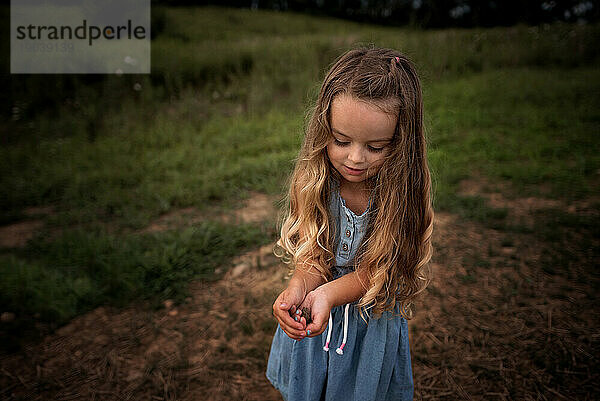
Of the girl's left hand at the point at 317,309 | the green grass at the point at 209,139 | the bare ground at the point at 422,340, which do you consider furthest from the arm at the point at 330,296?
the bare ground at the point at 422,340

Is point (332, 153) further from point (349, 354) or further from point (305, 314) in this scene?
point (349, 354)

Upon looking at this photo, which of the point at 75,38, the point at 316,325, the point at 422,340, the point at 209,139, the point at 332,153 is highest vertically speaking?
the point at 75,38

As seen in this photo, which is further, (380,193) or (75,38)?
(75,38)

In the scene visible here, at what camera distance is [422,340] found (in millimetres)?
2330

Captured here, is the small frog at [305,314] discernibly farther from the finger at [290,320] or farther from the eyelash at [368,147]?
the eyelash at [368,147]

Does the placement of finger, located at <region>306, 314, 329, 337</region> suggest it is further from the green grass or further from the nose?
the green grass

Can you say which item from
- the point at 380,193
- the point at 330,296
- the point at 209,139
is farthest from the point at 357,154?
the point at 209,139

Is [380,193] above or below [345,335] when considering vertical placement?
above

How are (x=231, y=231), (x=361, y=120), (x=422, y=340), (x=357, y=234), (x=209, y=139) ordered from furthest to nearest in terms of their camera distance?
(x=209, y=139), (x=231, y=231), (x=422, y=340), (x=357, y=234), (x=361, y=120)

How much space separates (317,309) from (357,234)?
30cm

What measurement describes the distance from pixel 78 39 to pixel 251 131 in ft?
11.1

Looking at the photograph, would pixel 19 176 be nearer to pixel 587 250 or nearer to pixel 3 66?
pixel 3 66

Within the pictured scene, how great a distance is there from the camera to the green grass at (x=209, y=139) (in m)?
2.88

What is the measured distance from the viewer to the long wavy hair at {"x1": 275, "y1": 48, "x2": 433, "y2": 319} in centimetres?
122
